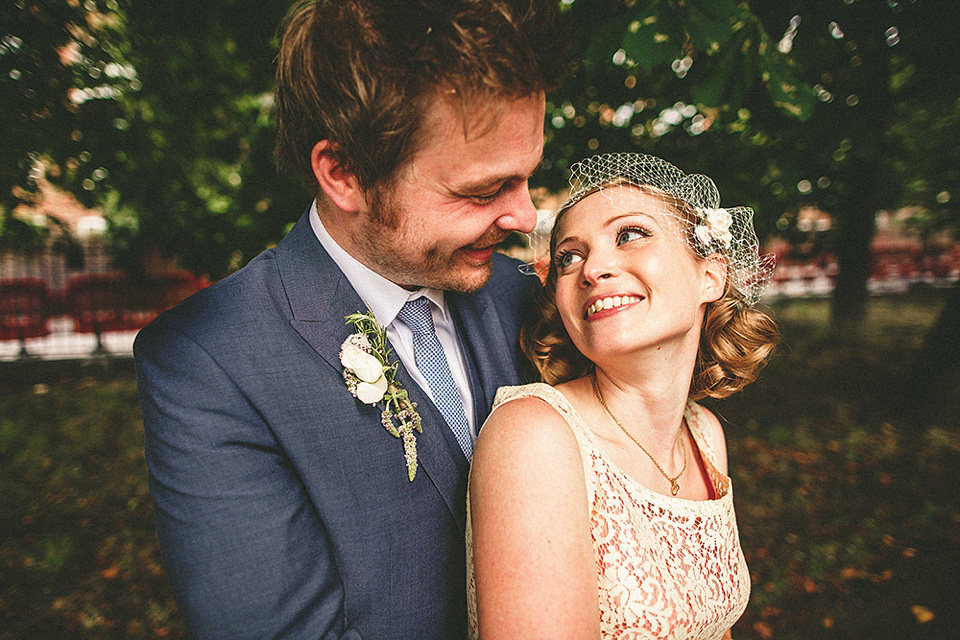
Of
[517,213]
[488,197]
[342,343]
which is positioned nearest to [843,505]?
[517,213]

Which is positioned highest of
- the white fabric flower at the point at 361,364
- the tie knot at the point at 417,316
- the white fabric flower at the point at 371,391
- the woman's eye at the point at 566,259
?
the woman's eye at the point at 566,259

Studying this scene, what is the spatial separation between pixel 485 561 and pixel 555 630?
24 centimetres

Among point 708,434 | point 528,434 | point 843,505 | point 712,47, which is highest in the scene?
point 712,47

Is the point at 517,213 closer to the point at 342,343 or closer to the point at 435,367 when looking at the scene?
the point at 435,367

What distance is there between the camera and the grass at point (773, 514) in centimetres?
376

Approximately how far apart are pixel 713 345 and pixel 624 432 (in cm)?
58

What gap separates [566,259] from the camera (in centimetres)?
199

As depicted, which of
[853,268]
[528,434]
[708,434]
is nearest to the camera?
[528,434]

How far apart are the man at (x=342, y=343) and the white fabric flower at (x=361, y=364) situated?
59 mm

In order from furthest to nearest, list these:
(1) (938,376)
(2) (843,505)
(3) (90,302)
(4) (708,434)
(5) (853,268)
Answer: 1. (3) (90,302)
2. (5) (853,268)
3. (1) (938,376)
4. (2) (843,505)
5. (4) (708,434)

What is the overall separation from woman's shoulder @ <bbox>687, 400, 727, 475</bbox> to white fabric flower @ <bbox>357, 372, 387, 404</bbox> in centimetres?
136

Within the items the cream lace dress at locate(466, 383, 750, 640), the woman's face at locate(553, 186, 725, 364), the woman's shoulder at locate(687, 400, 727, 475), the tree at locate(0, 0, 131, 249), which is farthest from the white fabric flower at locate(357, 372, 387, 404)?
the tree at locate(0, 0, 131, 249)

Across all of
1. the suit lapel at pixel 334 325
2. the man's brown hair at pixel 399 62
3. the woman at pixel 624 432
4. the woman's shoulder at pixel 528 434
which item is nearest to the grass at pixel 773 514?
the woman at pixel 624 432

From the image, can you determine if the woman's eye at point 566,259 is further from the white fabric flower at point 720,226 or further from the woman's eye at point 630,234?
the white fabric flower at point 720,226
